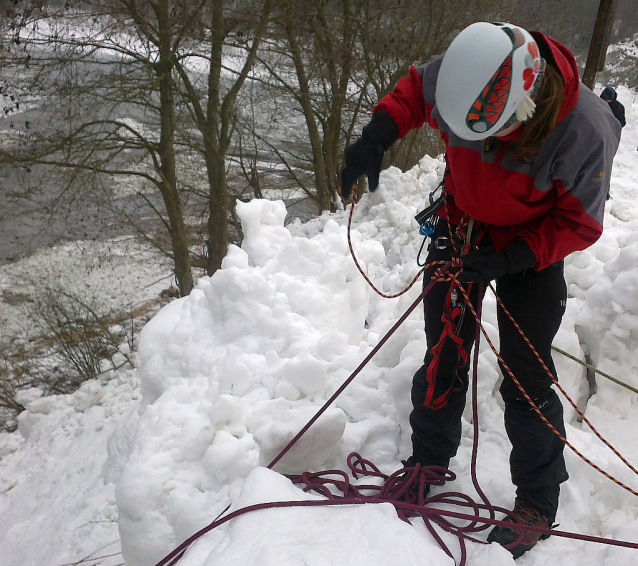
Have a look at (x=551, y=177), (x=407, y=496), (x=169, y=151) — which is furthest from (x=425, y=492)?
(x=169, y=151)

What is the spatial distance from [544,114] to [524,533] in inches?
56.0

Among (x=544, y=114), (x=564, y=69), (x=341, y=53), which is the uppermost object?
(x=341, y=53)

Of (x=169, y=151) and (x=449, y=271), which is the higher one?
(x=449, y=271)

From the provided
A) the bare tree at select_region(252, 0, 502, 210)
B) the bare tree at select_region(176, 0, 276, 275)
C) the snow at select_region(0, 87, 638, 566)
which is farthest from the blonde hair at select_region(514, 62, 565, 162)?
the bare tree at select_region(252, 0, 502, 210)

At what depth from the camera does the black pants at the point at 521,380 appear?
1.69 m

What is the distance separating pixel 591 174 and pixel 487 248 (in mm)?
395

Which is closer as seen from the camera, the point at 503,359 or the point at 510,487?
the point at 503,359

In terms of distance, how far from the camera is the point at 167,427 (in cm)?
219

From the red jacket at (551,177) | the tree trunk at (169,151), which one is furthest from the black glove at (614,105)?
the tree trunk at (169,151)

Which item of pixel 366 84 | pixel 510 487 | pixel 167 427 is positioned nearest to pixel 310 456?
pixel 167 427

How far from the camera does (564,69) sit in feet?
4.54

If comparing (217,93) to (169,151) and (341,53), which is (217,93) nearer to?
(169,151)

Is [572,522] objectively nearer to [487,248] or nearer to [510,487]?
[510,487]

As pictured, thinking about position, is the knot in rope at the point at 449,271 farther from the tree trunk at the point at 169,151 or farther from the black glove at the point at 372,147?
the tree trunk at the point at 169,151
